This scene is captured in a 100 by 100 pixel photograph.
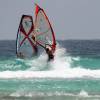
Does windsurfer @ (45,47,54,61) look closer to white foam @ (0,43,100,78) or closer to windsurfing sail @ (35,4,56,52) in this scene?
windsurfing sail @ (35,4,56,52)

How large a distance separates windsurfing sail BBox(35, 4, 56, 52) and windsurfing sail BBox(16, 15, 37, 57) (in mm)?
726

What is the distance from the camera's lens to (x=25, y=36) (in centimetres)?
3362

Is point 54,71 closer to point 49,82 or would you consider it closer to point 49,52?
point 49,52

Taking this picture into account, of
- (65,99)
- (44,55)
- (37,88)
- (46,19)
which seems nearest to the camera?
(65,99)

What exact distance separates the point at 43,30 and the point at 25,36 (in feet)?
5.22

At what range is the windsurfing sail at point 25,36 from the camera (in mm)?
33125

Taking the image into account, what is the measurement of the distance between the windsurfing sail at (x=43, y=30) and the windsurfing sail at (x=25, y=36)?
73 cm

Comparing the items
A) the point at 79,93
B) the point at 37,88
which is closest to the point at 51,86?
the point at 37,88

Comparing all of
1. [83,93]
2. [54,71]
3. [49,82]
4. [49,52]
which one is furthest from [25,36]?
[83,93]

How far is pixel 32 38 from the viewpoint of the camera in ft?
108

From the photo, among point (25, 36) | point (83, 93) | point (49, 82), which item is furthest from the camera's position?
point (25, 36)

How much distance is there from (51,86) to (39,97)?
11.8ft

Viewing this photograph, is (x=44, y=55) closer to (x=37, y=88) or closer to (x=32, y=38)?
(x=32, y=38)

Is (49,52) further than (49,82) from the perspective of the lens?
Yes
